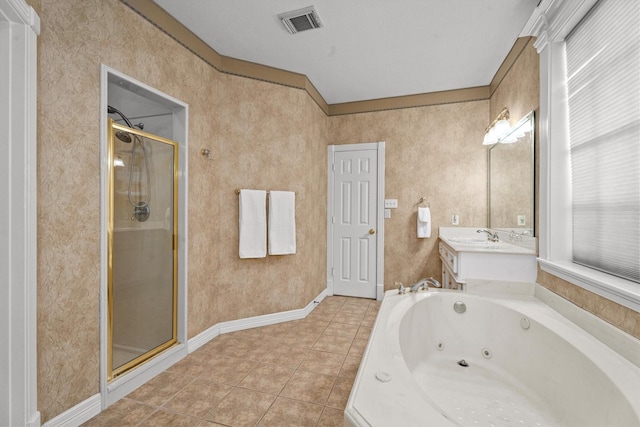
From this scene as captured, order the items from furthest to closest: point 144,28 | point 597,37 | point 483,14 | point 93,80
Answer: point 483,14 → point 144,28 → point 93,80 → point 597,37

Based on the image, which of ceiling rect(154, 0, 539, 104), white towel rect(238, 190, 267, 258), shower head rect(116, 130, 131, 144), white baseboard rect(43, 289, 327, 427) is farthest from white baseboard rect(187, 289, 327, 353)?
ceiling rect(154, 0, 539, 104)

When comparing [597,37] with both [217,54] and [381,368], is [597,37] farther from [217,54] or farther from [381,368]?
[217,54]

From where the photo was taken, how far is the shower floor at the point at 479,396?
4.57 ft

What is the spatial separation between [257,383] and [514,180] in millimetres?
2496

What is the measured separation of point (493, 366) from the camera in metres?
1.82

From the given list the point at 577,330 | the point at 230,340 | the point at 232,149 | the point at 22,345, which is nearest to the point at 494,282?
the point at 577,330

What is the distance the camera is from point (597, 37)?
1.45 meters

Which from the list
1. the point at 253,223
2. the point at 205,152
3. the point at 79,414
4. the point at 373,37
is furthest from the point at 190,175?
the point at 373,37

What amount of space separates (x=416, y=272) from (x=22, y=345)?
3.27m

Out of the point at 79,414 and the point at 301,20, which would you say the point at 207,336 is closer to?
the point at 79,414

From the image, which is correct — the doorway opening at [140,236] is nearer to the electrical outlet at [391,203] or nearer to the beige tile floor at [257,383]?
the beige tile floor at [257,383]

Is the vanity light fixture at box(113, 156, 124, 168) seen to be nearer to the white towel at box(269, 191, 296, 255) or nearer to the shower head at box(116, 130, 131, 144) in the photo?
the shower head at box(116, 130, 131, 144)

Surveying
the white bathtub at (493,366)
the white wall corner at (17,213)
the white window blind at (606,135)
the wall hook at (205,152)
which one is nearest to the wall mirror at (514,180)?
the white window blind at (606,135)

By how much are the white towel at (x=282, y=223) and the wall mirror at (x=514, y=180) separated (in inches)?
76.4
